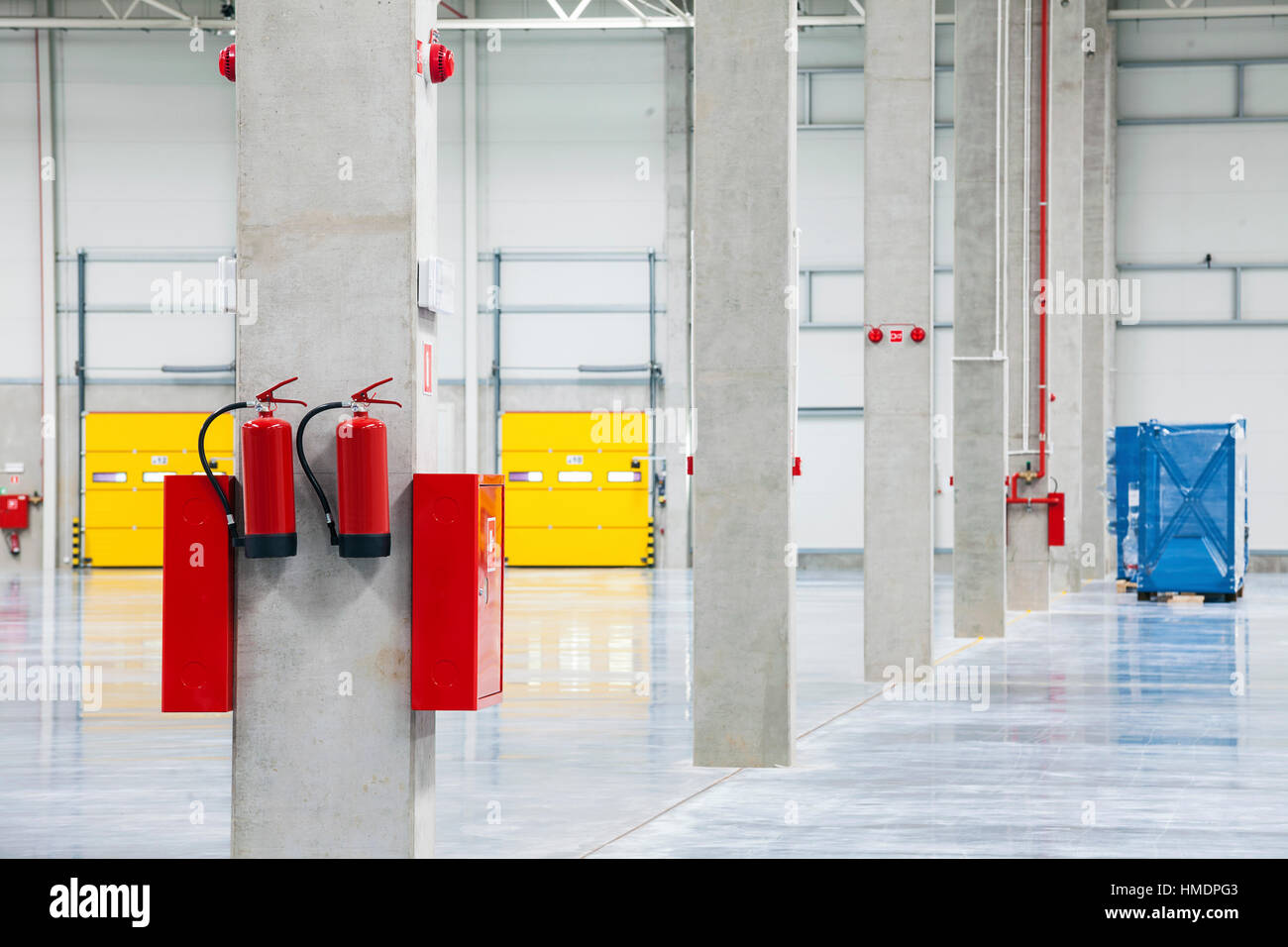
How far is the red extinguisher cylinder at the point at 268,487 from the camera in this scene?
15.0 feet

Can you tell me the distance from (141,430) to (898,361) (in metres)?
21.2

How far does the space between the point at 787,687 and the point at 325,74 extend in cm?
459

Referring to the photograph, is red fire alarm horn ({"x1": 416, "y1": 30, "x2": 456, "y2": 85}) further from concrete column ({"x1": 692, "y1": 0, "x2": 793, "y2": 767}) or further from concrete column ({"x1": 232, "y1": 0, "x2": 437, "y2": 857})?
concrete column ({"x1": 692, "y1": 0, "x2": 793, "y2": 767})

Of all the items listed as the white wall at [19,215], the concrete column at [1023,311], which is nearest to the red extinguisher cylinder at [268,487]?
the concrete column at [1023,311]

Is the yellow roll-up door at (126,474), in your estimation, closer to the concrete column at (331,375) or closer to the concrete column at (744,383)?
the concrete column at (744,383)

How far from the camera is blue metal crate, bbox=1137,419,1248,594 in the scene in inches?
846

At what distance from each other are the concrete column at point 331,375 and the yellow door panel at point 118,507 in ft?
87.1

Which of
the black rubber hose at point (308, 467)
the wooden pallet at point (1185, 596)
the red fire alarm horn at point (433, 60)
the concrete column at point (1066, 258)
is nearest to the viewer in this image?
the black rubber hose at point (308, 467)

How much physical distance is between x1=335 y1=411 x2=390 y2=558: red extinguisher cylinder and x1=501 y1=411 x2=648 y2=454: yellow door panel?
84.4 ft

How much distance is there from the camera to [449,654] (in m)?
4.63

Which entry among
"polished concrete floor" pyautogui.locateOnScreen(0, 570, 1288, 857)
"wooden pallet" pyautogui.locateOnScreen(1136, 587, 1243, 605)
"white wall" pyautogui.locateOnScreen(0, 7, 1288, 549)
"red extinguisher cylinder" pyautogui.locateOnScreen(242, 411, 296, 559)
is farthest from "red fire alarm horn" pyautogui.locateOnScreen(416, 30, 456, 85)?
"white wall" pyautogui.locateOnScreen(0, 7, 1288, 549)

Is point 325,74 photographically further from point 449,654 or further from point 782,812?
point 782,812

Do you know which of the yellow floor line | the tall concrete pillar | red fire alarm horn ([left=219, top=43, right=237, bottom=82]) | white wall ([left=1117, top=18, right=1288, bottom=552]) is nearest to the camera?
red fire alarm horn ([left=219, top=43, right=237, bottom=82])

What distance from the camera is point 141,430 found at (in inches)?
1188
